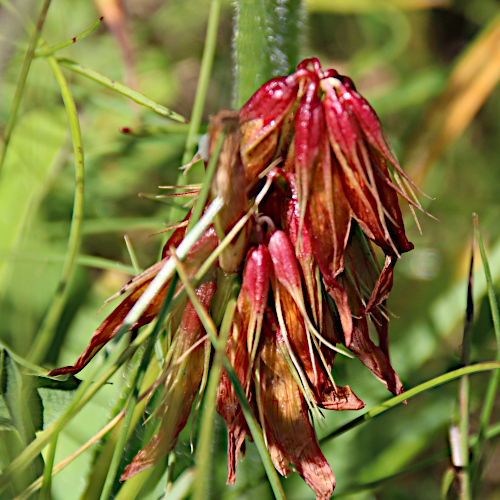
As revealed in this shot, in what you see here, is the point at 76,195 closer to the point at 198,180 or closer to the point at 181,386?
the point at 181,386

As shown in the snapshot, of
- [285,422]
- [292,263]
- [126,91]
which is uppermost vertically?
[126,91]

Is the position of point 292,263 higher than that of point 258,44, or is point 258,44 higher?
point 258,44

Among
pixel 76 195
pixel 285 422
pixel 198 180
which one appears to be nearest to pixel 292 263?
pixel 285 422

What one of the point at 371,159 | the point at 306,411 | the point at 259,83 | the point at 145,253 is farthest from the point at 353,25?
the point at 306,411

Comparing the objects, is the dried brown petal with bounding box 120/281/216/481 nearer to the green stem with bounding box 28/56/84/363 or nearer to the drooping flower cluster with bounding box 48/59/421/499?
the drooping flower cluster with bounding box 48/59/421/499

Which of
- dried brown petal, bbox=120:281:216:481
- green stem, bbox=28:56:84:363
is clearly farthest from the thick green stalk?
dried brown petal, bbox=120:281:216:481

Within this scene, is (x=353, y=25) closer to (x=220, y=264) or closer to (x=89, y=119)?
(x=89, y=119)
